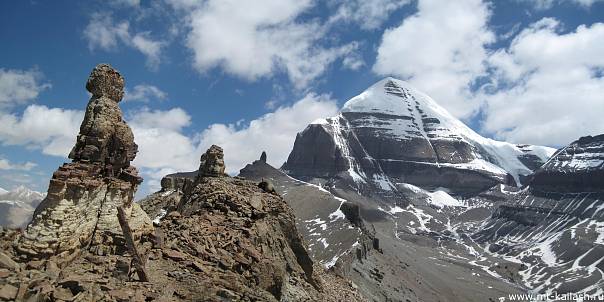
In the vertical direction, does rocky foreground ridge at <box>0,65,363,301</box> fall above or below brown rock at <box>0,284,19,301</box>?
above

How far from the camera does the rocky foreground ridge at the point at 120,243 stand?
18.3m

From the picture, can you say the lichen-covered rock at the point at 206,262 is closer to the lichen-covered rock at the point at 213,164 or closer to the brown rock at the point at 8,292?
the brown rock at the point at 8,292

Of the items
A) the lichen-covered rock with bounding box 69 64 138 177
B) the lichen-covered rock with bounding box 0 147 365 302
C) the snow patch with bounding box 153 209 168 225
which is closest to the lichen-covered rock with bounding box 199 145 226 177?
the lichen-covered rock with bounding box 0 147 365 302

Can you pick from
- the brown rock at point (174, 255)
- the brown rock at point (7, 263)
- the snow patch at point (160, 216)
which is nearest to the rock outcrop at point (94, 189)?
the brown rock at point (7, 263)

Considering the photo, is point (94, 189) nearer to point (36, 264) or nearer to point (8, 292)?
point (36, 264)

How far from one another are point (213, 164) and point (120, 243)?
1897 centimetres

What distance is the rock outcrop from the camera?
19547mm

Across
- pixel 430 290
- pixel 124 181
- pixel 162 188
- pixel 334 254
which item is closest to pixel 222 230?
pixel 124 181

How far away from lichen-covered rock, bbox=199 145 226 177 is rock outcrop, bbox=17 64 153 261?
45.4ft

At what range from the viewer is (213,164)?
41.1 metres

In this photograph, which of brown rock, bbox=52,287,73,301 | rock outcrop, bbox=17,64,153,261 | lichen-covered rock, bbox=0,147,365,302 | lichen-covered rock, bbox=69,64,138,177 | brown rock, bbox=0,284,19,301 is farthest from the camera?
lichen-covered rock, bbox=69,64,138,177

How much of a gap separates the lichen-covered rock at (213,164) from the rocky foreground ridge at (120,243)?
6758 millimetres

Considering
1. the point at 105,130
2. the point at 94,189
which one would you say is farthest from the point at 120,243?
the point at 105,130

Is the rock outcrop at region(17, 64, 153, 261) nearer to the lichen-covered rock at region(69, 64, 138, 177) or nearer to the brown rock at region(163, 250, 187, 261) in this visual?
the lichen-covered rock at region(69, 64, 138, 177)
